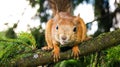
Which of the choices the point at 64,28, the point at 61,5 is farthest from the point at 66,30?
the point at 61,5

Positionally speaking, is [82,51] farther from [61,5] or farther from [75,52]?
[61,5]

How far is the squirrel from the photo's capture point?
2.57 metres

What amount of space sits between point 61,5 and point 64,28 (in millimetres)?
356

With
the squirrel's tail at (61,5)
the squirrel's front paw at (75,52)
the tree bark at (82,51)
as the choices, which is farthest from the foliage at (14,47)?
the squirrel's tail at (61,5)

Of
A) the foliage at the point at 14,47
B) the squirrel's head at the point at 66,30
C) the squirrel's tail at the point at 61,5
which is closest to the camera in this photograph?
the foliage at the point at 14,47

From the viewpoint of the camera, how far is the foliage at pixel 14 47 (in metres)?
2.35

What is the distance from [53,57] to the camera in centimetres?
232

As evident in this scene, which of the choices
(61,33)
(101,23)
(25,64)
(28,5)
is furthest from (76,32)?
(28,5)

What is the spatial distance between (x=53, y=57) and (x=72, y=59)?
0.60ft

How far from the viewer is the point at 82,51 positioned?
2311 millimetres

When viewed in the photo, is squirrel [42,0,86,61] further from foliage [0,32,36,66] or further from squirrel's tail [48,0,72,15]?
foliage [0,32,36,66]

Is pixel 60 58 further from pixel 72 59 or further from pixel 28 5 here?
pixel 28 5

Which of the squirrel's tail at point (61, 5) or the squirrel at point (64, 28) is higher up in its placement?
the squirrel's tail at point (61, 5)

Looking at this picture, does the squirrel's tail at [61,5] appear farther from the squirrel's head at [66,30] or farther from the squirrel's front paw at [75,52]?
the squirrel's front paw at [75,52]
